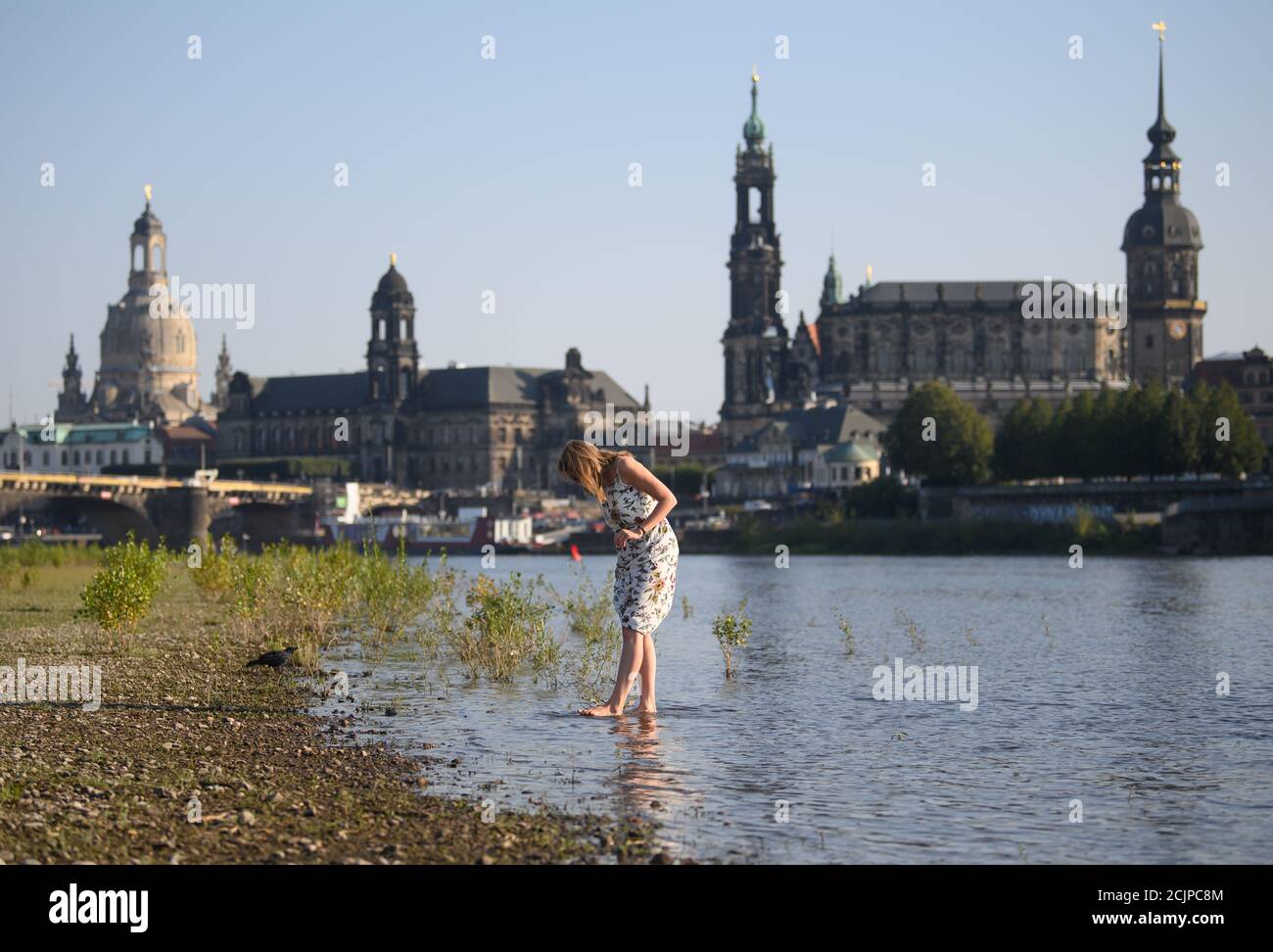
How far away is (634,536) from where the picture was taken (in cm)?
1683

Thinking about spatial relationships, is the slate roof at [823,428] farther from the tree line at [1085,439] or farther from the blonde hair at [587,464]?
the blonde hair at [587,464]

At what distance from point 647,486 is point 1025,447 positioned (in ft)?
331

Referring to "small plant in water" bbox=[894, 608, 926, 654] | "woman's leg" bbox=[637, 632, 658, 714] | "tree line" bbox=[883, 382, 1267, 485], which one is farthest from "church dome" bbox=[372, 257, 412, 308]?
"woman's leg" bbox=[637, 632, 658, 714]

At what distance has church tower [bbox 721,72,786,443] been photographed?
183 metres

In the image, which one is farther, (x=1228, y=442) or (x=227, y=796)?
(x=1228, y=442)

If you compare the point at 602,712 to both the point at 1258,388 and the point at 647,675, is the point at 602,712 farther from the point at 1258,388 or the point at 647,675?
the point at 1258,388

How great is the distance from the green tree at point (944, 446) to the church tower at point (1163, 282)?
5830 centimetres

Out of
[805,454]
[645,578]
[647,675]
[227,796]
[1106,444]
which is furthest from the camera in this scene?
[805,454]

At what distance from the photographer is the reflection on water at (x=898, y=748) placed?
14203mm

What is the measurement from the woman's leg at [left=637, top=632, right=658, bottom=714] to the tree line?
84.9 m
